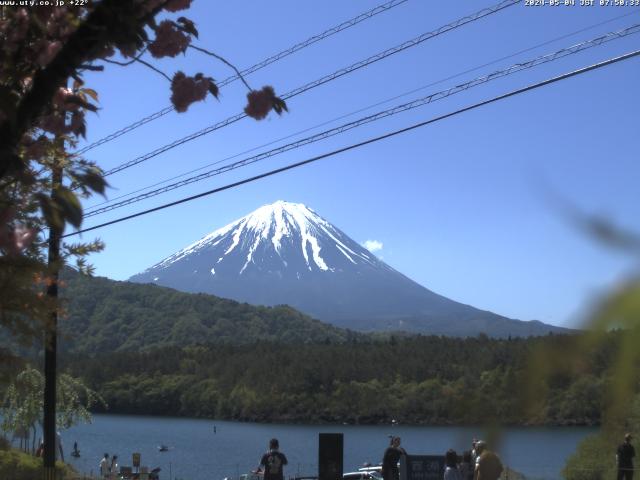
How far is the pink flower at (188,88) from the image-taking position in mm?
3246

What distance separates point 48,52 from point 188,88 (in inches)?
24.7

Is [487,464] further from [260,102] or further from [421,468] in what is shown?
[421,468]

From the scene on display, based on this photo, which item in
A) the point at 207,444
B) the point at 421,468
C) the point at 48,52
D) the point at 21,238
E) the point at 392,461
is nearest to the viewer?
the point at 21,238

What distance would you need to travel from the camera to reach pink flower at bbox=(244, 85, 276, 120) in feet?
10.6

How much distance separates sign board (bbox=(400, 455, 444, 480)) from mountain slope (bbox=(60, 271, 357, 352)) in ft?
397

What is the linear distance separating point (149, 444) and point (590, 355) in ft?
208

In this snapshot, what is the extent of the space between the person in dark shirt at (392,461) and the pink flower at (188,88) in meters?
9.87

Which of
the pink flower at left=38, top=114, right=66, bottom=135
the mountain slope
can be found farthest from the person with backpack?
the mountain slope

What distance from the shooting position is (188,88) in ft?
10.7

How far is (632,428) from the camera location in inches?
30.0

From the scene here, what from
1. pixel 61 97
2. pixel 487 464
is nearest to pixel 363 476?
pixel 61 97

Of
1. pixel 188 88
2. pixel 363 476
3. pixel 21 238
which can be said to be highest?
pixel 188 88

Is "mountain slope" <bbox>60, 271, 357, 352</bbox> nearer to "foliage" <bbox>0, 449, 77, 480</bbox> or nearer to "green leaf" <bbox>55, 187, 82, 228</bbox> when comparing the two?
"foliage" <bbox>0, 449, 77, 480</bbox>

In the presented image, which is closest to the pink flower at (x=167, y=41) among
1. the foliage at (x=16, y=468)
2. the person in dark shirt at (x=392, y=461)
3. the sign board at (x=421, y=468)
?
the foliage at (x=16, y=468)
